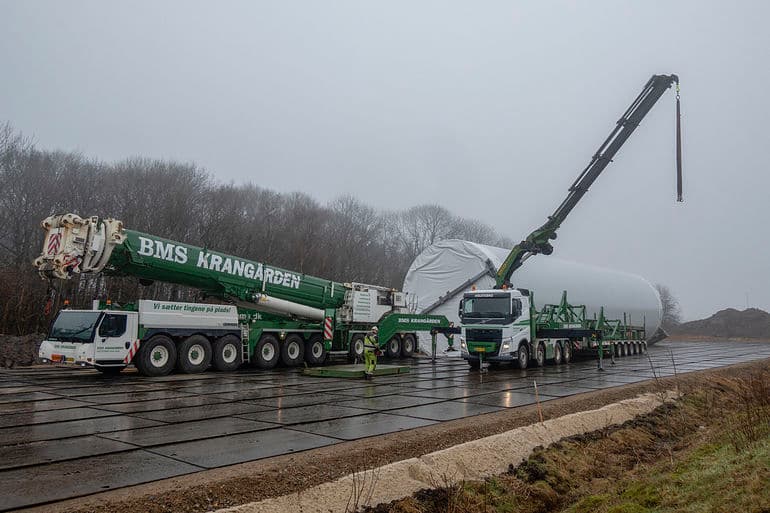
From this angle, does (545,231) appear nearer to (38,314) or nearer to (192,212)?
(38,314)

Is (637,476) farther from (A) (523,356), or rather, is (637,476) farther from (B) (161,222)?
(B) (161,222)

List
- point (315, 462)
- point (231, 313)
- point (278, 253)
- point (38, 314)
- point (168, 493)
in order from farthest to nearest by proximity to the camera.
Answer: point (278, 253)
point (38, 314)
point (231, 313)
point (315, 462)
point (168, 493)

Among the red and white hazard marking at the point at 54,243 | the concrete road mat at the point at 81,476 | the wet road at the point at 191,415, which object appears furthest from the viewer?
the red and white hazard marking at the point at 54,243

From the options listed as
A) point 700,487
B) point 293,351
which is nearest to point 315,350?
point 293,351

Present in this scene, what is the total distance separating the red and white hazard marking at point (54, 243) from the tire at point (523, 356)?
14.9m

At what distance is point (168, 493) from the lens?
5594mm

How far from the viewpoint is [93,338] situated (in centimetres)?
1592

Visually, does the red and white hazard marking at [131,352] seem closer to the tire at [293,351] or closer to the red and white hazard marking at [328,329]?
the tire at [293,351]

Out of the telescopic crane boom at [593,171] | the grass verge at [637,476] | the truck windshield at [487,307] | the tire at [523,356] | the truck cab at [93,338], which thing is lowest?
the grass verge at [637,476]

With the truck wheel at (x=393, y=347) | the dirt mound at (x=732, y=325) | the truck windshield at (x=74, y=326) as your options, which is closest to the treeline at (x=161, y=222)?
the truck windshield at (x=74, y=326)

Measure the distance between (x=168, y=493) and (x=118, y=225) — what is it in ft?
41.2

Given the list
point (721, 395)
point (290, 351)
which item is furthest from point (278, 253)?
point (721, 395)

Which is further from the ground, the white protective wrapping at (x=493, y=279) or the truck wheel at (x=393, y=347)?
the white protective wrapping at (x=493, y=279)

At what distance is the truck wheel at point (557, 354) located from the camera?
77.8 ft
